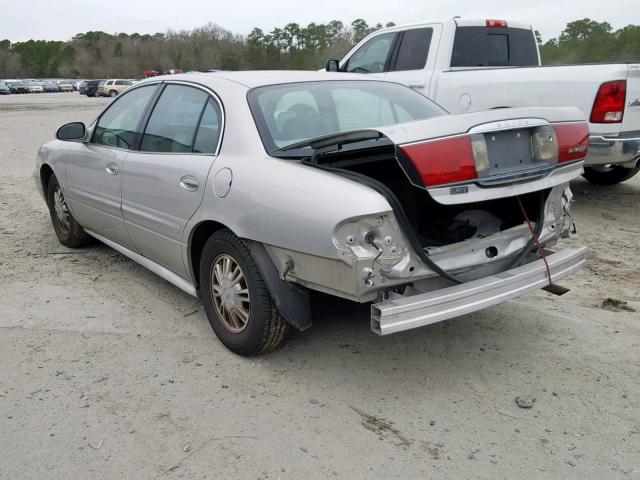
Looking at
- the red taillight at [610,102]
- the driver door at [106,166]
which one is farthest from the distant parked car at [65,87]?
the red taillight at [610,102]

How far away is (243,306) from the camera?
3525 mm

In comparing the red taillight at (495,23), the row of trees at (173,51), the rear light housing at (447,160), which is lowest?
the rear light housing at (447,160)

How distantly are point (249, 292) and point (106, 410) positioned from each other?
3.00 ft

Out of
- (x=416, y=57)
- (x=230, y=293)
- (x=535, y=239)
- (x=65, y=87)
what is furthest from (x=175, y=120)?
(x=65, y=87)

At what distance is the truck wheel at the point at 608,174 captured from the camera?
8047 mm

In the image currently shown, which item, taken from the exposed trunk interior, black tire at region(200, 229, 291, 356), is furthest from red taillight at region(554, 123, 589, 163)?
black tire at region(200, 229, 291, 356)

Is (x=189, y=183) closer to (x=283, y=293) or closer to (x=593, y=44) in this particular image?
(x=283, y=293)

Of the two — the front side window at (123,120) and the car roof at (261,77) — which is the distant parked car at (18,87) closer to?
the front side window at (123,120)

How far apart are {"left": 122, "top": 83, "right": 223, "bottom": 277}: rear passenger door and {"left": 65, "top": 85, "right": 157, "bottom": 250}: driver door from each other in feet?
0.51

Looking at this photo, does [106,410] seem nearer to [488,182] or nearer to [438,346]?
[438,346]

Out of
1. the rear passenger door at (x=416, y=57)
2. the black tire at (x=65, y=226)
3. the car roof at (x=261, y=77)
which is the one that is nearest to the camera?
the car roof at (x=261, y=77)

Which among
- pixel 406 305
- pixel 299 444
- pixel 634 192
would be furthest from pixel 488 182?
pixel 634 192

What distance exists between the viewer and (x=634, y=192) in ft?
26.3

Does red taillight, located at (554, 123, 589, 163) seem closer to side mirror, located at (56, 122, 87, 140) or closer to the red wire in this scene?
the red wire
